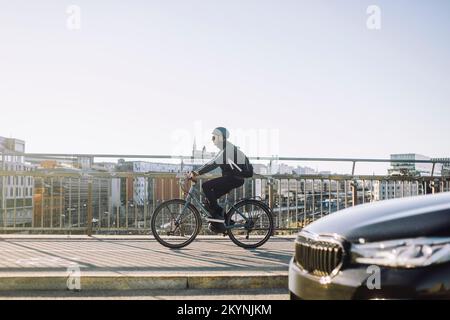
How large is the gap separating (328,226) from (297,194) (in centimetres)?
687

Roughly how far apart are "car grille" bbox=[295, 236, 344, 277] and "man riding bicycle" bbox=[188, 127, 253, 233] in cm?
455

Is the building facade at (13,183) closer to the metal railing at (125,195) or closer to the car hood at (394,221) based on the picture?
the metal railing at (125,195)

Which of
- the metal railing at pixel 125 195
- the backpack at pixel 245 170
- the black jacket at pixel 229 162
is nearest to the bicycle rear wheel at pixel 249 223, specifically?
the backpack at pixel 245 170

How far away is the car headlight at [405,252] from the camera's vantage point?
8.79 ft

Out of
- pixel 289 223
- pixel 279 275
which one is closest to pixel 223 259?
pixel 279 275

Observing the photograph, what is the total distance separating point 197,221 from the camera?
8047mm

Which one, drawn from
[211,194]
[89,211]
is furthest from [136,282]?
[89,211]

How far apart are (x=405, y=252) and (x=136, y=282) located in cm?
363

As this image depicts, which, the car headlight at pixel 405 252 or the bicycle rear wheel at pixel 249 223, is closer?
the car headlight at pixel 405 252

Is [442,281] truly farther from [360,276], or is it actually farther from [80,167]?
[80,167]

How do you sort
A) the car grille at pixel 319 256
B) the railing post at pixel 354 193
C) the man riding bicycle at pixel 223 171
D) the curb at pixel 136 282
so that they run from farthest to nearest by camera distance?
the railing post at pixel 354 193, the man riding bicycle at pixel 223 171, the curb at pixel 136 282, the car grille at pixel 319 256

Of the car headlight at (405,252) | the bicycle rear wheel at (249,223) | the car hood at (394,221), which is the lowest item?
the bicycle rear wheel at (249,223)

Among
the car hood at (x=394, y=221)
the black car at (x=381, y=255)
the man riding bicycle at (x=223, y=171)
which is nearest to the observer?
the black car at (x=381, y=255)

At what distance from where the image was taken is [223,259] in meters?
6.89
